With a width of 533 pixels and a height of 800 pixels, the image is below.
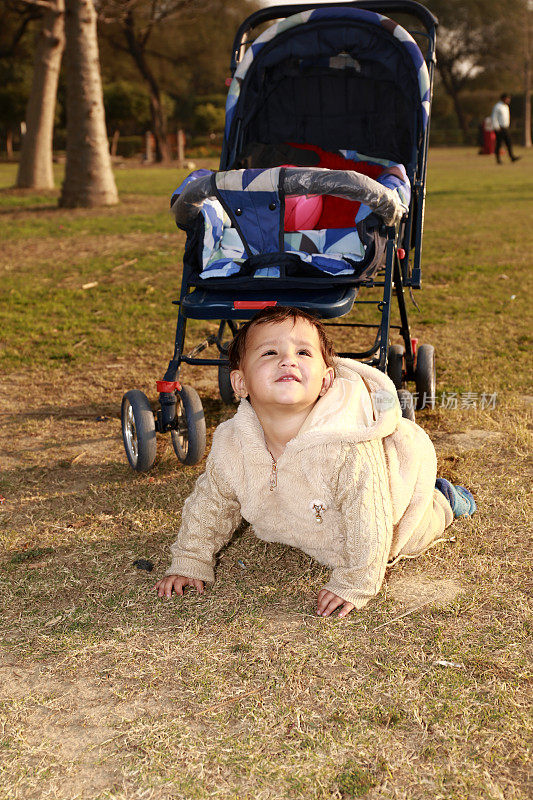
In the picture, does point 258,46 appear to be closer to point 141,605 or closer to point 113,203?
point 141,605

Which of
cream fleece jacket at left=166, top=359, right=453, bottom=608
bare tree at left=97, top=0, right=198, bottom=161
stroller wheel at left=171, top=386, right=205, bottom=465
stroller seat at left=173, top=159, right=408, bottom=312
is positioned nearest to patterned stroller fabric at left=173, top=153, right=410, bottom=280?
stroller seat at left=173, top=159, right=408, bottom=312

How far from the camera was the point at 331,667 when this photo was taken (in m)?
2.65

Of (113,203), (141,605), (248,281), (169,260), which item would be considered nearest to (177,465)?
(248,281)

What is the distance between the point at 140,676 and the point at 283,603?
2.13 ft

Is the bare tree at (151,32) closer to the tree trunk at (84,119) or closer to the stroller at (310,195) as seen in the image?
the tree trunk at (84,119)

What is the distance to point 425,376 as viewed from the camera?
4.94m

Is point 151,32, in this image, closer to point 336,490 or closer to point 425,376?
point 425,376

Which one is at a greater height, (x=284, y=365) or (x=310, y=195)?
(x=310, y=195)

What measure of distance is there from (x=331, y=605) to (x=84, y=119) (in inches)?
545

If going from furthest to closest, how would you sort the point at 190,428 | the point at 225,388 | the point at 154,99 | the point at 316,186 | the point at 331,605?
the point at 154,99 → the point at 225,388 → the point at 190,428 → the point at 316,186 → the point at 331,605

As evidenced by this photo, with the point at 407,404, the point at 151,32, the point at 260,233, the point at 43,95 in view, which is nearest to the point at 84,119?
the point at 43,95

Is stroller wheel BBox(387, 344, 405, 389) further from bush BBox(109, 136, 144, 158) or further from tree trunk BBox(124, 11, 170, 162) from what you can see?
bush BBox(109, 136, 144, 158)

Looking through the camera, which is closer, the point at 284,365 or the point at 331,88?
the point at 284,365

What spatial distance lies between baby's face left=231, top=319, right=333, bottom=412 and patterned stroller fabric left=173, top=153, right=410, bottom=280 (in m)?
1.07
